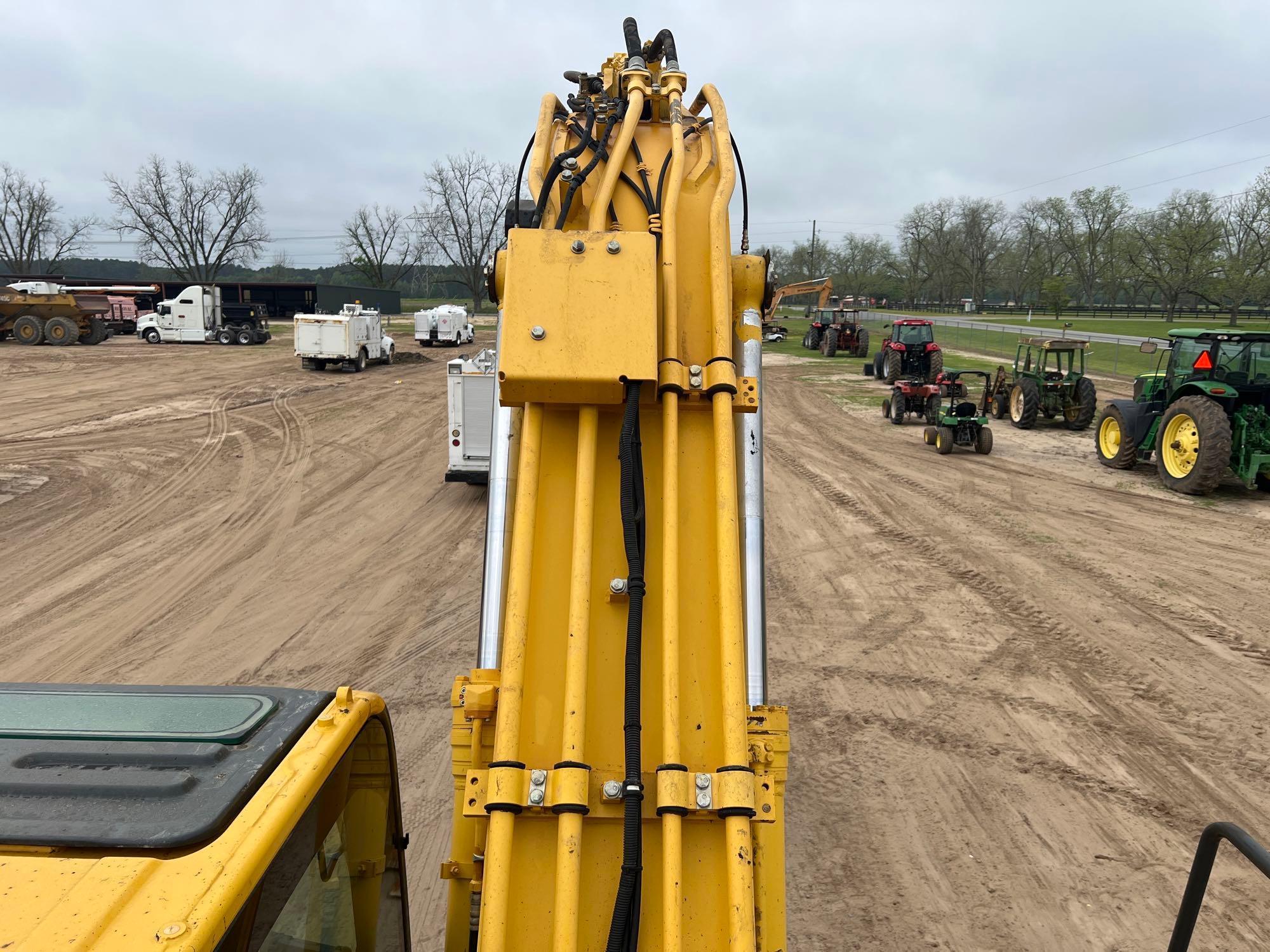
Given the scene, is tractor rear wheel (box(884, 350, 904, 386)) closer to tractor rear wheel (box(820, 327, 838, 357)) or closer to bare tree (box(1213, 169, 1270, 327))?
tractor rear wheel (box(820, 327, 838, 357))

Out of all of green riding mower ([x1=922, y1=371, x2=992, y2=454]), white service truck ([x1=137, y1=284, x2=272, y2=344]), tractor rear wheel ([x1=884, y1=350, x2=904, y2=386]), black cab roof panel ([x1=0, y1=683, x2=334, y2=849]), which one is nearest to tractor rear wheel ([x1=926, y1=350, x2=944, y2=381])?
tractor rear wheel ([x1=884, y1=350, x2=904, y2=386])

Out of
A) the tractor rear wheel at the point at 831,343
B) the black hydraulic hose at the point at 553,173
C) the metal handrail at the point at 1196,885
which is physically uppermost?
the tractor rear wheel at the point at 831,343

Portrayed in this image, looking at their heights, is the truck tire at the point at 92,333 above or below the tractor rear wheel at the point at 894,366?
above

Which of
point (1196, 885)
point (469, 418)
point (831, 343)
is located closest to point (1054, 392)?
point (469, 418)

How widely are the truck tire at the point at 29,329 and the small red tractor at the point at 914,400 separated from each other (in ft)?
109

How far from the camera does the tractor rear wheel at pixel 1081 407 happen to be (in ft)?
56.6

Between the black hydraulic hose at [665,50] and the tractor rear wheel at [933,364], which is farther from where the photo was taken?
the tractor rear wheel at [933,364]

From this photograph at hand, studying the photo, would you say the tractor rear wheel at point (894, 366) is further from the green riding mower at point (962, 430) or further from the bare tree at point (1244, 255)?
the bare tree at point (1244, 255)

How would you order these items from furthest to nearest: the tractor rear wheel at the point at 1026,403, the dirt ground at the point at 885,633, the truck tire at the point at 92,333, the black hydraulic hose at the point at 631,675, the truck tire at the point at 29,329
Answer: the truck tire at the point at 92,333 < the truck tire at the point at 29,329 < the tractor rear wheel at the point at 1026,403 < the dirt ground at the point at 885,633 < the black hydraulic hose at the point at 631,675

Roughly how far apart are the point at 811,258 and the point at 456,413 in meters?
62.0

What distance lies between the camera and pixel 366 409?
19.1 m

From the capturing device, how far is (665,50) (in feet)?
12.1

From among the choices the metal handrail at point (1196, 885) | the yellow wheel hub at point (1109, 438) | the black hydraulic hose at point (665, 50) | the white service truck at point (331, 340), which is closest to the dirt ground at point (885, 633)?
the yellow wheel hub at point (1109, 438)

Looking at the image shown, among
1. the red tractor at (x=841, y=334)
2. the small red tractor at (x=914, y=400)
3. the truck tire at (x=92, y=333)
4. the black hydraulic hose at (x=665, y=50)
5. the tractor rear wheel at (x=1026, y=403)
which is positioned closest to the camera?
the black hydraulic hose at (x=665, y=50)
